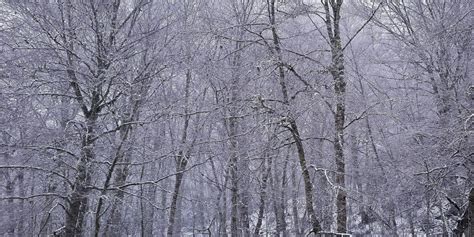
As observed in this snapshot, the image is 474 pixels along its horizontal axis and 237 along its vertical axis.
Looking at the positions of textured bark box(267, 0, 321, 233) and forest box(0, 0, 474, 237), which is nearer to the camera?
forest box(0, 0, 474, 237)

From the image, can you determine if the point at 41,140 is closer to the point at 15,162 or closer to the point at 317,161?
the point at 15,162

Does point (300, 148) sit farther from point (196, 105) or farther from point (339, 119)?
point (196, 105)

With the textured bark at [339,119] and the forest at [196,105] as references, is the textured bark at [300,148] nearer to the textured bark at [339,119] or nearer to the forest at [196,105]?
the forest at [196,105]

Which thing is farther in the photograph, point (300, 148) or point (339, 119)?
point (300, 148)

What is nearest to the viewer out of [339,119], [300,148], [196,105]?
[339,119]

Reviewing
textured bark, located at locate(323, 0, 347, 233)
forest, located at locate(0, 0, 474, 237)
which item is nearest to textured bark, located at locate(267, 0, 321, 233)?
forest, located at locate(0, 0, 474, 237)

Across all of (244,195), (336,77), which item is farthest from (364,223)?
(336,77)

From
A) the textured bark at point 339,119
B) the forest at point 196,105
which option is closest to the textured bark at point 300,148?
the forest at point 196,105

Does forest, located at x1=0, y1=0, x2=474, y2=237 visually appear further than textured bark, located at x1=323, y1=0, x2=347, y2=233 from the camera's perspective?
No

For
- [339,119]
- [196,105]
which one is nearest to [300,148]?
[339,119]

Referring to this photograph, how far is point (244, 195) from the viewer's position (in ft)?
54.1

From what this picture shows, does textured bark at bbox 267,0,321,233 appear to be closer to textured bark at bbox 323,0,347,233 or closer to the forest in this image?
the forest

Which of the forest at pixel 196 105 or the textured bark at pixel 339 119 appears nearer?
the forest at pixel 196 105

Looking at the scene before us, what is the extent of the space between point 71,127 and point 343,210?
613cm
